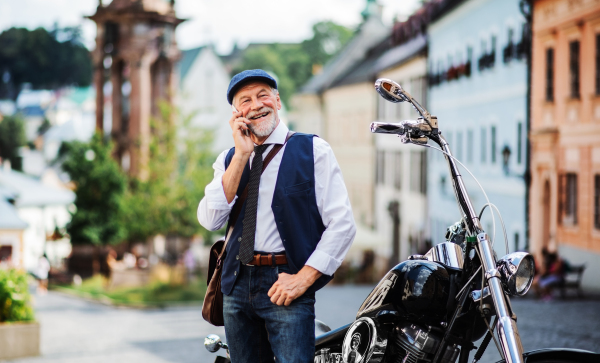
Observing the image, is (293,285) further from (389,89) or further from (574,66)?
(574,66)

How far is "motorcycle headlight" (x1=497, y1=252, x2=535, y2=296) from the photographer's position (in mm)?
3129

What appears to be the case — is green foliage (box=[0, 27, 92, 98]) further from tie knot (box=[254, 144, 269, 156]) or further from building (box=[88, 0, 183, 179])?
tie knot (box=[254, 144, 269, 156])

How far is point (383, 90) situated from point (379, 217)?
4248cm

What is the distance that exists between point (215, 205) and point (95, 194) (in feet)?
143

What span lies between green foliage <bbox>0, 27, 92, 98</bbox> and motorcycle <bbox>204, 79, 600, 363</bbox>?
98.5 m

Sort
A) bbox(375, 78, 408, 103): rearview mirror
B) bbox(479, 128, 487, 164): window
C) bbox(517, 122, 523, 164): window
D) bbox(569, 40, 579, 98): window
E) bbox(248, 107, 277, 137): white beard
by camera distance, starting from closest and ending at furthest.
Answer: bbox(375, 78, 408, 103): rearview mirror, bbox(248, 107, 277, 137): white beard, bbox(569, 40, 579, 98): window, bbox(517, 122, 523, 164): window, bbox(479, 128, 487, 164): window

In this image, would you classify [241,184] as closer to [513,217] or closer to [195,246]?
[513,217]

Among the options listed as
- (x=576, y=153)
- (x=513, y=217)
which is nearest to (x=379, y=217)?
(x=513, y=217)

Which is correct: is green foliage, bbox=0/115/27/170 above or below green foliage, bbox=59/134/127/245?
above

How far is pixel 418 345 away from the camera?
11.3 feet

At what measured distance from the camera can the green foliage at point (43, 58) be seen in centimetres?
9831

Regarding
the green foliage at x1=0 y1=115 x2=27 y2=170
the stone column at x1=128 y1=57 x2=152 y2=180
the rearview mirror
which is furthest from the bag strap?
the green foliage at x1=0 y1=115 x2=27 y2=170

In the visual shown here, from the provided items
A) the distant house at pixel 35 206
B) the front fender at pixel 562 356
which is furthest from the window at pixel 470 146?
the distant house at pixel 35 206

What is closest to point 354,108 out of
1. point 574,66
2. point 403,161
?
point 403,161
